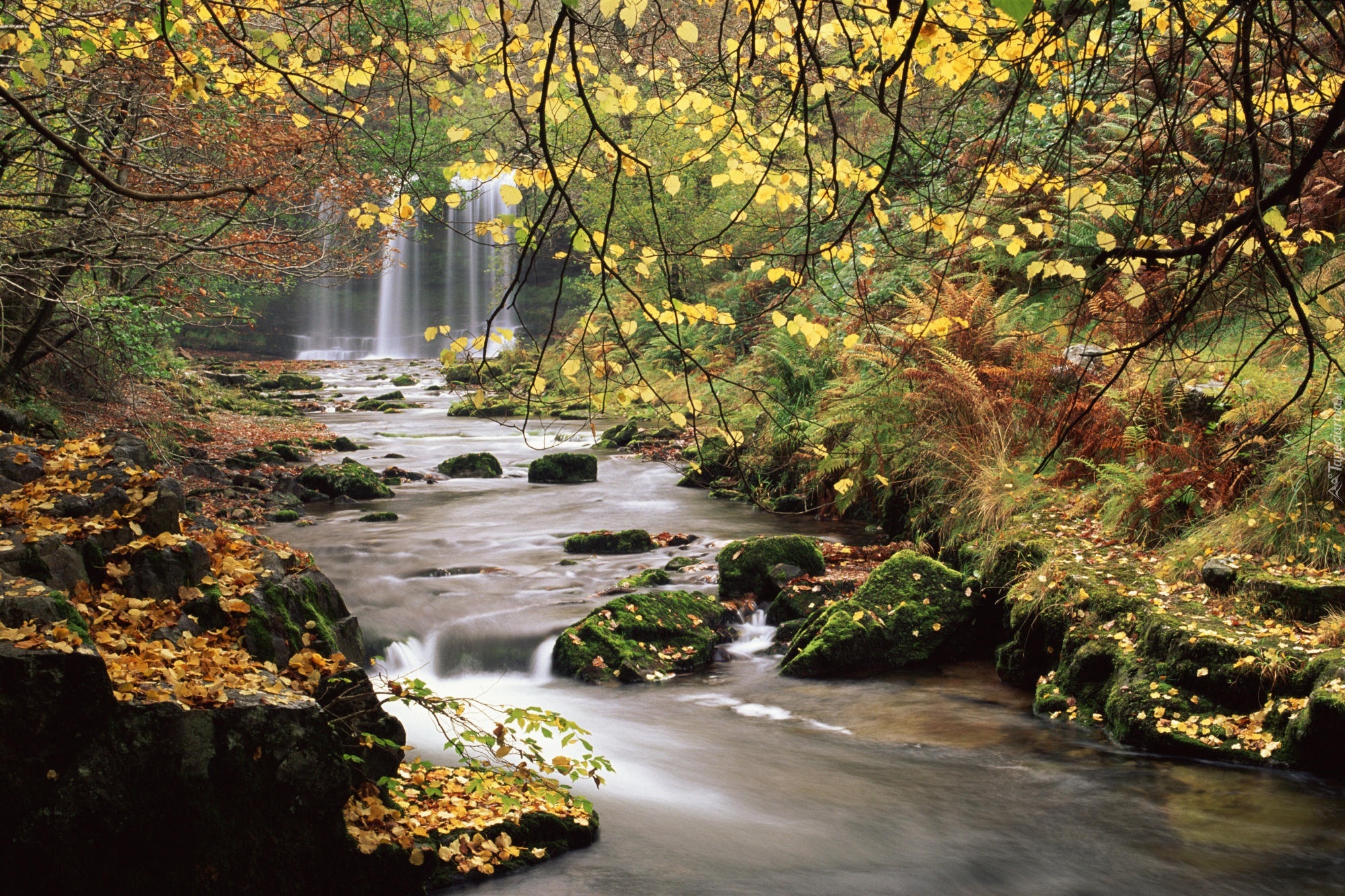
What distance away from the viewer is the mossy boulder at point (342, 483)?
41.4ft

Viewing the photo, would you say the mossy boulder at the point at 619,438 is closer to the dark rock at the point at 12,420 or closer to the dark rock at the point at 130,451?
the dark rock at the point at 12,420

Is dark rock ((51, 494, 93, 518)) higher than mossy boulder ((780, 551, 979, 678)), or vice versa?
dark rock ((51, 494, 93, 518))

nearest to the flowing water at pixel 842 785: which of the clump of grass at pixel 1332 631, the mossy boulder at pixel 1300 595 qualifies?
the clump of grass at pixel 1332 631

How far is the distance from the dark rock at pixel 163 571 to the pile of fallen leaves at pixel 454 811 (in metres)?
1.27

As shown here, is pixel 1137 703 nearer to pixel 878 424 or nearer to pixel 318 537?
pixel 878 424

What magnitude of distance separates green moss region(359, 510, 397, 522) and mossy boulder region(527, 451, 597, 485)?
3195mm

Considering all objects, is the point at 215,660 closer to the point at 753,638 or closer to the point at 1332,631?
the point at 753,638

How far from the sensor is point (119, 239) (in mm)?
6797

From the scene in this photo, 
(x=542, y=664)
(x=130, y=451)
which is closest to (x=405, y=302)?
(x=542, y=664)

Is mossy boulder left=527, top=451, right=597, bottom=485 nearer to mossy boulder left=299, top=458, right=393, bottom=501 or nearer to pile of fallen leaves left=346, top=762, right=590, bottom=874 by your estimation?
mossy boulder left=299, top=458, right=393, bottom=501

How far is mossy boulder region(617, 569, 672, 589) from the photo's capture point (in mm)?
8680

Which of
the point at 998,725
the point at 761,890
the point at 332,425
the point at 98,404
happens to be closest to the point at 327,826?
the point at 761,890

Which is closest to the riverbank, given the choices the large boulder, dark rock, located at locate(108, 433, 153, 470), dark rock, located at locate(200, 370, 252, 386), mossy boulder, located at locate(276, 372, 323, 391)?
the large boulder

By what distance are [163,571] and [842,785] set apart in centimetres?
359
